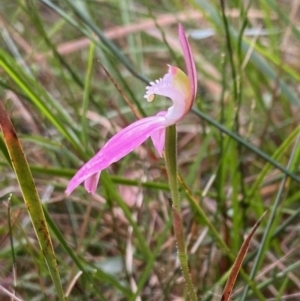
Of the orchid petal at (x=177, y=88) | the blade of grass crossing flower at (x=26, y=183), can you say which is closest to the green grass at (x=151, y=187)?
the blade of grass crossing flower at (x=26, y=183)

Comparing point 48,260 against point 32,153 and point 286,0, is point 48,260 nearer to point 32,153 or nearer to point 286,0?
point 32,153

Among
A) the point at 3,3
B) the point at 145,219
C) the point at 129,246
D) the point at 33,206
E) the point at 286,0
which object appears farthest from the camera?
the point at 286,0

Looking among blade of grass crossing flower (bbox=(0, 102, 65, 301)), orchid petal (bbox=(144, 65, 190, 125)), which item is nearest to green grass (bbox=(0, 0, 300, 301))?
blade of grass crossing flower (bbox=(0, 102, 65, 301))

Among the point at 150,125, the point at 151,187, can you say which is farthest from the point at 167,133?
the point at 151,187

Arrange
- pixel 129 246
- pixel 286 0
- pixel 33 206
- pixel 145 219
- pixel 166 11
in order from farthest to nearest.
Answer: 1. pixel 286 0
2. pixel 166 11
3. pixel 145 219
4. pixel 129 246
5. pixel 33 206

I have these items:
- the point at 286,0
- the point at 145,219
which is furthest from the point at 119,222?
the point at 286,0

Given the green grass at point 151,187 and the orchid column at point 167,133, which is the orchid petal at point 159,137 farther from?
the green grass at point 151,187
